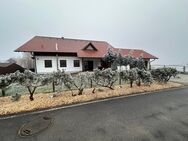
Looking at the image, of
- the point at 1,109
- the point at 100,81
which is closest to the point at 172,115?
the point at 100,81

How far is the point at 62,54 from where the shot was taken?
18.7 m

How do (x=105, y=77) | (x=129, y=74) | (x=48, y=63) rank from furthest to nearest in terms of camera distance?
(x=48, y=63), (x=129, y=74), (x=105, y=77)

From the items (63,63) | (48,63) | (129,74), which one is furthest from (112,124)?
(63,63)

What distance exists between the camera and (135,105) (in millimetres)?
5875

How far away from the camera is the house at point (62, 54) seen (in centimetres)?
1734

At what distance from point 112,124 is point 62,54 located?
634 inches

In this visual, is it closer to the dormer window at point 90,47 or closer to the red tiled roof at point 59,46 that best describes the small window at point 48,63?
the red tiled roof at point 59,46

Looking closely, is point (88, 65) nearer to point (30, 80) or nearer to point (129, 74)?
point (129, 74)

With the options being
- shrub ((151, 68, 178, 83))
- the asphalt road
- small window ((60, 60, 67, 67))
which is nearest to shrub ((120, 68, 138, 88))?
shrub ((151, 68, 178, 83))

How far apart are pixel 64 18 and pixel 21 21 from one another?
7.47 m

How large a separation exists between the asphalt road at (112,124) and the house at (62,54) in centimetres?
1156

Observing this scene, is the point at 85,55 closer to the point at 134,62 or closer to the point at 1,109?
the point at 134,62

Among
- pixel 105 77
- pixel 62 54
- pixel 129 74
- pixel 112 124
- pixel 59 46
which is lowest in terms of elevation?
pixel 112 124

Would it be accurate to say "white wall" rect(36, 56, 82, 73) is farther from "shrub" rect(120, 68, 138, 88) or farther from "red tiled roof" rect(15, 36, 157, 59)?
"shrub" rect(120, 68, 138, 88)
